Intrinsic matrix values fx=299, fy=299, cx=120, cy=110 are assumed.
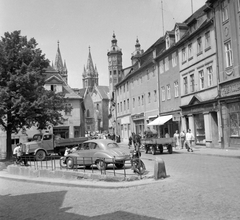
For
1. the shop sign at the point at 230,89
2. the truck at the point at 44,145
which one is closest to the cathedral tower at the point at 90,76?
the truck at the point at 44,145

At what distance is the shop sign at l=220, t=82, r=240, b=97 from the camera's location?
22.1 m

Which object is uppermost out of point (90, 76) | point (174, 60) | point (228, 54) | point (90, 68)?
point (90, 68)

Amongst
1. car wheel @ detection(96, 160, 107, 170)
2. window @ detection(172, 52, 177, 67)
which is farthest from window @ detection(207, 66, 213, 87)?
car wheel @ detection(96, 160, 107, 170)

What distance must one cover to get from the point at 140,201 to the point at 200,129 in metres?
21.5

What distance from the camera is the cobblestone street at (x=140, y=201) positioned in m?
6.88

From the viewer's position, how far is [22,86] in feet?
80.7

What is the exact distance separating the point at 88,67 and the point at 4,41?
132475mm

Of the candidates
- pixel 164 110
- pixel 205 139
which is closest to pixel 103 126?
pixel 164 110

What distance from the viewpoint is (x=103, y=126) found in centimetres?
12531

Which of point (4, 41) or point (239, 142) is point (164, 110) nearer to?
→ point (239, 142)

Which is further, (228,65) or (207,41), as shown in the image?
(207,41)

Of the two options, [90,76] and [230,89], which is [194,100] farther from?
[90,76]

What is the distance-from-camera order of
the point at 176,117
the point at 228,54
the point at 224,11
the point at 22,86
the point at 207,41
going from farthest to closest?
the point at 176,117 → the point at 207,41 → the point at 22,86 → the point at 224,11 → the point at 228,54

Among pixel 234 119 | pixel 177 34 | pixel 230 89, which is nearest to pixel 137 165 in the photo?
pixel 234 119
